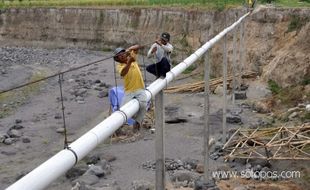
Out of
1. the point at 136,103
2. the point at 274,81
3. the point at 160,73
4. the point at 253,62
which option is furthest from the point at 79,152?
the point at 253,62

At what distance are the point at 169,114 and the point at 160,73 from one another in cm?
1379

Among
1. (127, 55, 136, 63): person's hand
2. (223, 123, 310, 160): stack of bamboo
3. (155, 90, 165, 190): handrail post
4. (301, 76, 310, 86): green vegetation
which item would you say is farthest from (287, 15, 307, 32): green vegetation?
(155, 90, 165, 190): handrail post

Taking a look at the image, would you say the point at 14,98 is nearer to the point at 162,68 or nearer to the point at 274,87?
the point at 274,87

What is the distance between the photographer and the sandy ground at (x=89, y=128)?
14.6m

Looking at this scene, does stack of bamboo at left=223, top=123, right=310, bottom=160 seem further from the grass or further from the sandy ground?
the grass

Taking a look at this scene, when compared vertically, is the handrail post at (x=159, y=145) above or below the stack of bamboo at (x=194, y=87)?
above

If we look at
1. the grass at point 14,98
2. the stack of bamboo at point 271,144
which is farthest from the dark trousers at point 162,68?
the grass at point 14,98

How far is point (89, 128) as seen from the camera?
788 inches

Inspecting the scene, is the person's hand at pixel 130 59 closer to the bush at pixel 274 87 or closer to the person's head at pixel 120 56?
the person's head at pixel 120 56

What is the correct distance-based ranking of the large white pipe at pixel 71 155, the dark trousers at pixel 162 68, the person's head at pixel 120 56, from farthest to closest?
the person's head at pixel 120 56
the dark trousers at pixel 162 68
the large white pipe at pixel 71 155

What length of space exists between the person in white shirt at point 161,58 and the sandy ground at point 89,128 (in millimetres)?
5964

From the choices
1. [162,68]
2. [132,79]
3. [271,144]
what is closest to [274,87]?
[271,144]

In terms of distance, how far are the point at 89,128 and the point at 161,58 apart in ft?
43.1

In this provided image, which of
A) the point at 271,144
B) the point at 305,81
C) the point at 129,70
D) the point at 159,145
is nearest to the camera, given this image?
the point at 159,145
